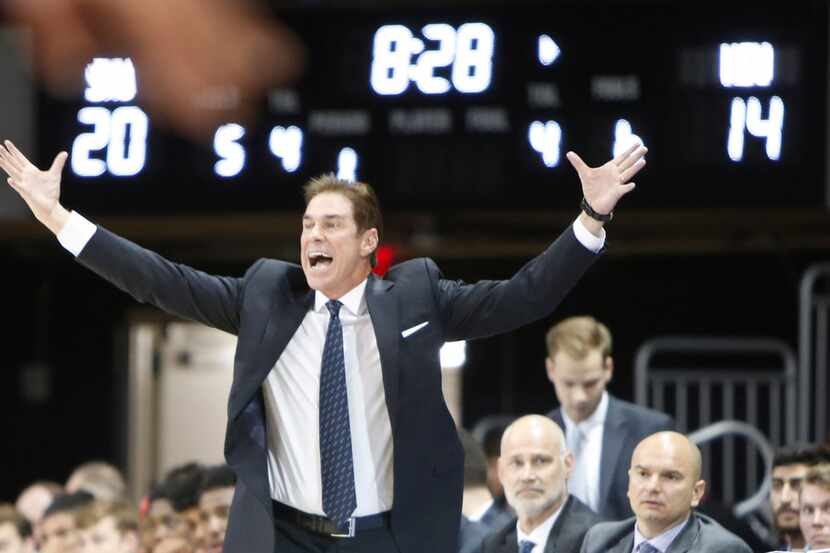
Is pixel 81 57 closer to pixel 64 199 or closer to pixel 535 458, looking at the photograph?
pixel 64 199

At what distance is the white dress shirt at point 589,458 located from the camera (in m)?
6.07

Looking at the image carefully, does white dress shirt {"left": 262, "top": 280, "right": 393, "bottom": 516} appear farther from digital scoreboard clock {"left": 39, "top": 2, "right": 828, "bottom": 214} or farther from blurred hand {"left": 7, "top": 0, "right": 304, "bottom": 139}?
blurred hand {"left": 7, "top": 0, "right": 304, "bottom": 139}

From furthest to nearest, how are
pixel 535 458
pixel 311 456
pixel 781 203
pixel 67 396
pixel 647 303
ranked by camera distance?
pixel 67 396 → pixel 647 303 → pixel 781 203 → pixel 535 458 → pixel 311 456

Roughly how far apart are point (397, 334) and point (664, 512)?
46.6 inches

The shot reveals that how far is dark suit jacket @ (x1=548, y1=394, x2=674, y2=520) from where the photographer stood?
5.97 m

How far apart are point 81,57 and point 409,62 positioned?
4.81ft

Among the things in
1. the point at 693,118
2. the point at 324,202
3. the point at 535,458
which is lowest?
the point at 535,458

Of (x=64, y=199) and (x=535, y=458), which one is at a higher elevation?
(x=64, y=199)

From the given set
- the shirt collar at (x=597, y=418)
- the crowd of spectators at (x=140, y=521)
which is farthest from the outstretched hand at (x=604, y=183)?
the crowd of spectators at (x=140, y=521)

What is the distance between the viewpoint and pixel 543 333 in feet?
34.8

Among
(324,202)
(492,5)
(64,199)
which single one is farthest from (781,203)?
(324,202)

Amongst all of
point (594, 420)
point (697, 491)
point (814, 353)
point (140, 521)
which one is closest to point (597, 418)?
point (594, 420)

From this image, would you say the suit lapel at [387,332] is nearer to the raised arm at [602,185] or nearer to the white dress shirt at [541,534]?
the raised arm at [602,185]

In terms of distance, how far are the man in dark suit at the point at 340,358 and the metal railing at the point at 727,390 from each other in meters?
4.80
